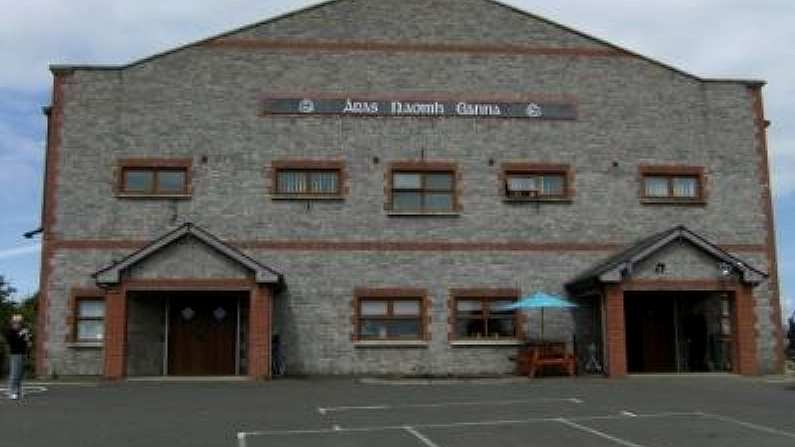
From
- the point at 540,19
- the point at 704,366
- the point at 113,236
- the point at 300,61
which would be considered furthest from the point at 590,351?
the point at 113,236

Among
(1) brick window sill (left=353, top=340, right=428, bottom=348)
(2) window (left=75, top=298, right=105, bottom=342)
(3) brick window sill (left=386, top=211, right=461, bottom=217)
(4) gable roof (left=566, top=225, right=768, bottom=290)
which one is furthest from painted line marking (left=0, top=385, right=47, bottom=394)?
(4) gable roof (left=566, top=225, right=768, bottom=290)

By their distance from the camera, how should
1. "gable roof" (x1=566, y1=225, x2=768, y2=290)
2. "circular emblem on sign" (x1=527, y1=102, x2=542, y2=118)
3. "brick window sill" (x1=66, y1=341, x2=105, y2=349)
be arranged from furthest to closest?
1. "circular emblem on sign" (x1=527, y1=102, x2=542, y2=118)
2. "brick window sill" (x1=66, y1=341, x2=105, y2=349)
3. "gable roof" (x1=566, y1=225, x2=768, y2=290)

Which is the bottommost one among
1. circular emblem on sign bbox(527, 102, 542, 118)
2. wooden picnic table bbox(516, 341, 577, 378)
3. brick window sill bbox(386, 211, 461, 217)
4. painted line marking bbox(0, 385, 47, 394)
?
painted line marking bbox(0, 385, 47, 394)

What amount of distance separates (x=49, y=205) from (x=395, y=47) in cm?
1003

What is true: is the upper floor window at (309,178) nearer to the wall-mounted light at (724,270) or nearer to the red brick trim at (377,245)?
the red brick trim at (377,245)

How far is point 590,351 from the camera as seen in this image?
2408cm

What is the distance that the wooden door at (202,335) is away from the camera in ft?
78.2

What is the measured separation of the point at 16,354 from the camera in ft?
58.0

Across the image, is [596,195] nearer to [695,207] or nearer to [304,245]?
[695,207]

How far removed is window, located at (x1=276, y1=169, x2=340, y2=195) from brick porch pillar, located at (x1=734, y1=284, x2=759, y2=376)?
10568 mm

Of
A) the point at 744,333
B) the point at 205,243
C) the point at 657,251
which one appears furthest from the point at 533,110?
the point at 205,243

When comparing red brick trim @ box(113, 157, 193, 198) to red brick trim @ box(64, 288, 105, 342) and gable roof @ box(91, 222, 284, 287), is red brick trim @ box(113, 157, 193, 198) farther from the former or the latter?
red brick trim @ box(64, 288, 105, 342)

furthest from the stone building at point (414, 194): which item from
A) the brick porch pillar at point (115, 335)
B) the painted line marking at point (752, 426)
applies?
the painted line marking at point (752, 426)

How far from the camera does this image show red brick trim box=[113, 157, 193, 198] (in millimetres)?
24094
